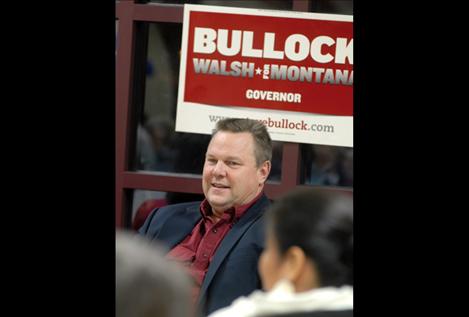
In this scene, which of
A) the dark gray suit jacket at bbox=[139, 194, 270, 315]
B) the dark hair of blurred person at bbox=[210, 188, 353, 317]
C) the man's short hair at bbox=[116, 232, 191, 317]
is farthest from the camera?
the dark gray suit jacket at bbox=[139, 194, 270, 315]

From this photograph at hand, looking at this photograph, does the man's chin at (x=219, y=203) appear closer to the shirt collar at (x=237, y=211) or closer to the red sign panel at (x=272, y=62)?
the shirt collar at (x=237, y=211)

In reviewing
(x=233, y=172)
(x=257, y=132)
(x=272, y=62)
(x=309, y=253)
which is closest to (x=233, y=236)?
(x=233, y=172)

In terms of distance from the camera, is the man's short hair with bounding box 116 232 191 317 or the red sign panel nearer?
the man's short hair with bounding box 116 232 191 317

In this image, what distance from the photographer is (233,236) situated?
7.70 ft

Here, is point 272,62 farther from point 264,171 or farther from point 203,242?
point 203,242

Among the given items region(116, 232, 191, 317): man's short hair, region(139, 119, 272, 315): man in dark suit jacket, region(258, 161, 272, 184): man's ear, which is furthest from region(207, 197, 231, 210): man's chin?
region(116, 232, 191, 317): man's short hair

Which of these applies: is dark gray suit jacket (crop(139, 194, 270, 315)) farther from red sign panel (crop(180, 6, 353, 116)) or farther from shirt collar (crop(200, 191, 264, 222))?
red sign panel (crop(180, 6, 353, 116))

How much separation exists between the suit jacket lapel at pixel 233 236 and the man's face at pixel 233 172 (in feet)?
0.12

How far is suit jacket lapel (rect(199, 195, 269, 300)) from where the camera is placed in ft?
7.63

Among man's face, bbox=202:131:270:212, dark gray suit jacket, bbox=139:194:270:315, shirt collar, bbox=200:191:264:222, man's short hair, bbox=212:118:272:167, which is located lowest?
dark gray suit jacket, bbox=139:194:270:315

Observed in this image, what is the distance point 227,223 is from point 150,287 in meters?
1.14

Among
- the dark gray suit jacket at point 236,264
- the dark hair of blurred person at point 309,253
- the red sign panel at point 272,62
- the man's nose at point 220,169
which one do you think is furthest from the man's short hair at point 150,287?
the red sign panel at point 272,62
